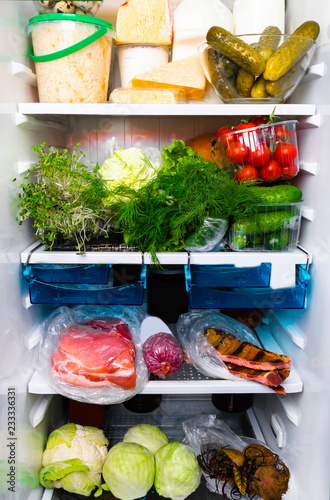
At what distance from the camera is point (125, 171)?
4.17ft

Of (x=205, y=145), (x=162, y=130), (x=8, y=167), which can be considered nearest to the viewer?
(x=8, y=167)

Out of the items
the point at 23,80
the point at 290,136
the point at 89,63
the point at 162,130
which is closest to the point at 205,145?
the point at 162,130

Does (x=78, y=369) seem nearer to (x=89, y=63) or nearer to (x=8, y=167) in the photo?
(x=8, y=167)

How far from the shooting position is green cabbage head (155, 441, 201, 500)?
4.36 feet

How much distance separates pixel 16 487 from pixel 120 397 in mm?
355

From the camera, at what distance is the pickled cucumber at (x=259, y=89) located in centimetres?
122

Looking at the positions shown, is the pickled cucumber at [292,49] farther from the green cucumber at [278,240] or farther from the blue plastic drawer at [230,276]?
the blue plastic drawer at [230,276]

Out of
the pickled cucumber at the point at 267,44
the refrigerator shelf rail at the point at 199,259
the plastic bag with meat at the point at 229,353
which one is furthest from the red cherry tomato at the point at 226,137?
the plastic bag with meat at the point at 229,353

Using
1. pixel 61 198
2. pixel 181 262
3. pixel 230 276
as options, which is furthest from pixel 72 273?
pixel 230 276

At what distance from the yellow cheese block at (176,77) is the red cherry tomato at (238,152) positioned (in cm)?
24

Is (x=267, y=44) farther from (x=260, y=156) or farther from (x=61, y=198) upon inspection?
(x=61, y=198)

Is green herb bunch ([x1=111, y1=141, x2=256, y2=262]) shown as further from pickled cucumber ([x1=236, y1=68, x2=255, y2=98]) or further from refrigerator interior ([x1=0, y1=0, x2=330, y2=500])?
pickled cucumber ([x1=236, y1=68, x2=255, y2=98])

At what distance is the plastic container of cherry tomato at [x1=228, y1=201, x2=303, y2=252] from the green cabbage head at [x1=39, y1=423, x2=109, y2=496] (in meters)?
0.78

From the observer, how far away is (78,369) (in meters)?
1.26
